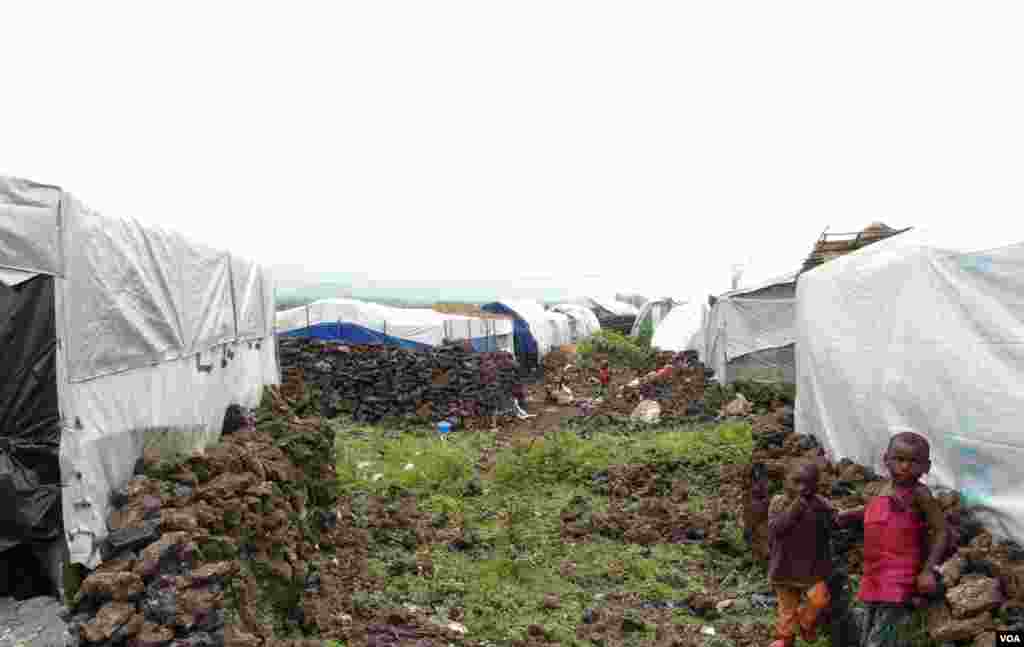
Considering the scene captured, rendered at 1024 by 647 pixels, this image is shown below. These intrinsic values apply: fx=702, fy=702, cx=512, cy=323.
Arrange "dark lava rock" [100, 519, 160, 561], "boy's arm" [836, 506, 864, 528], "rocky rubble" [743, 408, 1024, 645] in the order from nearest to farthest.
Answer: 1. "rocky rubble" [743, 408, 1024, 645]
2. "dark lava rock" [100, 519, 160, 561]
3. "boy's arm" [836, 506, 864, 528]

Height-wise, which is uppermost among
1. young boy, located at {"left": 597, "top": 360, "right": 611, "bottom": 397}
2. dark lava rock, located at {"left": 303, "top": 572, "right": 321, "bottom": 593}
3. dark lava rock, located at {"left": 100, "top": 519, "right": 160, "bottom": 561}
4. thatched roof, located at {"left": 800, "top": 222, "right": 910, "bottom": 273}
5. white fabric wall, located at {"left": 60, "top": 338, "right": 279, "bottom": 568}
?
thatched roof, located at {"left": 800, "top": 222, "right": 910, "bottom": 273}

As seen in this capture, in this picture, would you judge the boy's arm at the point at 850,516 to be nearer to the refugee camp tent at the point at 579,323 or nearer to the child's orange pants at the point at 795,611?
the child's orange pants at the point at 795,611

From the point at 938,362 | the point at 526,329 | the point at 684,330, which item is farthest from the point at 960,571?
the point at 526,329

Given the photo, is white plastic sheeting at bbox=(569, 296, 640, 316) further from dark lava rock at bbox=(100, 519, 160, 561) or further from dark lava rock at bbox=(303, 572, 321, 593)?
dark lava rock at bbox=(100, 519, 160, 561)

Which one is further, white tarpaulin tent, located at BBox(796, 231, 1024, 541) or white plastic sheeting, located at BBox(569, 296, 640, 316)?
white plastic sheeting, located at BBox(569, 296, 640, 316)

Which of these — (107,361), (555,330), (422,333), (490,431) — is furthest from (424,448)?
(555,330)

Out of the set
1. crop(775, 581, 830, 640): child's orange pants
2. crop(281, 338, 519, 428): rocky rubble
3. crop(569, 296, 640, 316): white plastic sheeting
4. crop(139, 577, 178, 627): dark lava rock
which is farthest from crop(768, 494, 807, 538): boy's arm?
crop(569, 296, 640, 316): white plastic sheeting

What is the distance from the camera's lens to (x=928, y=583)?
127 inches

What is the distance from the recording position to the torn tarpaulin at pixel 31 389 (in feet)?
12.8

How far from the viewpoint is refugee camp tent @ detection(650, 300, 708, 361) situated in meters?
23.2

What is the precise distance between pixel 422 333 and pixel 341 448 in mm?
5783

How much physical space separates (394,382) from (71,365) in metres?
11.0

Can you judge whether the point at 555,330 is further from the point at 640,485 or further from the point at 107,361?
the point at 107,361

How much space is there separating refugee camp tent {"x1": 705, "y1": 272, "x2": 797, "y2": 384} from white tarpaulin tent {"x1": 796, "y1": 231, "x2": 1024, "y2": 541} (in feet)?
27.0
